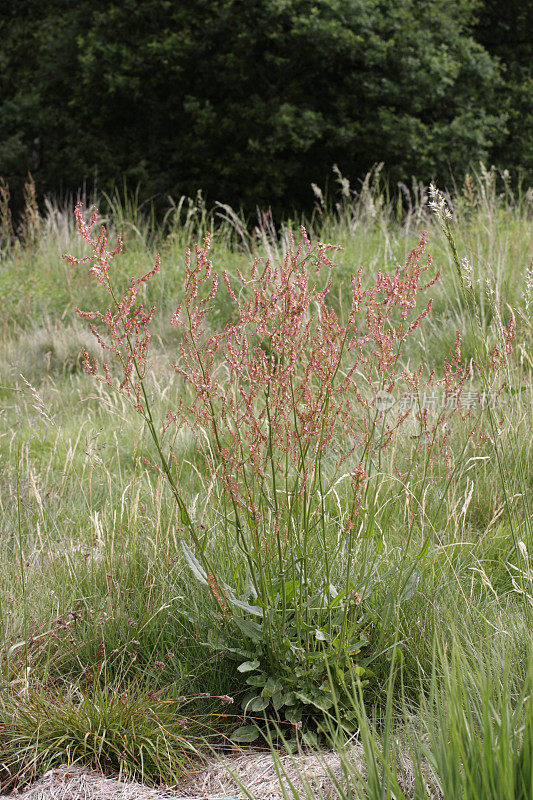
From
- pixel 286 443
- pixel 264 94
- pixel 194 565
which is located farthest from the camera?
pixel 264 94

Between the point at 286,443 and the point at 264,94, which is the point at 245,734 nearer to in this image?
the point at 286,443

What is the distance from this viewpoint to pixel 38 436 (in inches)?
160

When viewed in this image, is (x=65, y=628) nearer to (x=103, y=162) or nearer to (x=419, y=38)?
(x=419, y=38)

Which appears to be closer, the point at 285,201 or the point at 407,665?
the point at 407,665

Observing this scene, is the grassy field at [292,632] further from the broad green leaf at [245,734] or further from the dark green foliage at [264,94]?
the dark green foliage at [264,94]

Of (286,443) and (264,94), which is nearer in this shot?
(286,443)

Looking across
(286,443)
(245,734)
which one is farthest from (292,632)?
(286,443)

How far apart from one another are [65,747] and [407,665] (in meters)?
0.94

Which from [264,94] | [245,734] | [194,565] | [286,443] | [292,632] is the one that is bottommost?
[245,734]

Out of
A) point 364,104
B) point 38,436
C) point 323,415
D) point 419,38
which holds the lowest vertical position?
point 38,436

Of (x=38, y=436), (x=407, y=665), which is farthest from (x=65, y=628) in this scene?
(x=38, y=436)

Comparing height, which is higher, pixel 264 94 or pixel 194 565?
pixel 264 94

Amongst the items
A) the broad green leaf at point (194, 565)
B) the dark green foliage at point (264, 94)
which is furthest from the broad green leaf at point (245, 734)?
the dark green foliage at point (264, 94)

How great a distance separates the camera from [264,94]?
44.2 ft
